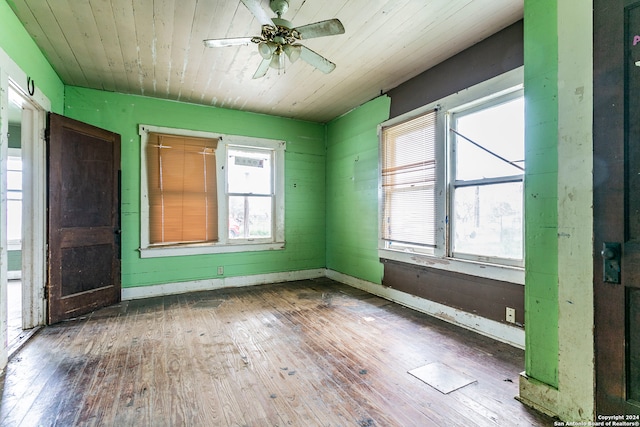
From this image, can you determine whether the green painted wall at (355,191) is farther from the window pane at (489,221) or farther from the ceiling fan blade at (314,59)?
the ceiling fan blade at (314,59)

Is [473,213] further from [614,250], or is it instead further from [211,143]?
[211,143]

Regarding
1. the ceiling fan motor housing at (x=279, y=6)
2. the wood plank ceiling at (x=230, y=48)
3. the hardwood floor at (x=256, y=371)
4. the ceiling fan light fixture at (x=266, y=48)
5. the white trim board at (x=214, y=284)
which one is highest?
the wood plank ceiling at (x=230, y=48)

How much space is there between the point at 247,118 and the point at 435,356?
422 cm

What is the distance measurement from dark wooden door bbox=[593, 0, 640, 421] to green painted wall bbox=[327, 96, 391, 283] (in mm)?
2746

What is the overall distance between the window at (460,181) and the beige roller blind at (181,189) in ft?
8.60

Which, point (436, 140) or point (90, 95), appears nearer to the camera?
point (436, 140)

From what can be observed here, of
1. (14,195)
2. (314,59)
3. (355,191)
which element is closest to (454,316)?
(355,191)

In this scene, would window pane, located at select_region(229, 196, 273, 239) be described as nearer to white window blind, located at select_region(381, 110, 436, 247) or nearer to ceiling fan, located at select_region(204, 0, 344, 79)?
white window blind, located at select_region(381, 110, 436, 247)

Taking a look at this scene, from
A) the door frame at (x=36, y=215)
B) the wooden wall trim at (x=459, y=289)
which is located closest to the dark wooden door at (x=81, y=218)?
the door frame at (x=36, y=215)

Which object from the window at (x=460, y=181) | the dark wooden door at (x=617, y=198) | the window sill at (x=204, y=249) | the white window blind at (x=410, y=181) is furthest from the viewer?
the window sill at (x=204, y=249)

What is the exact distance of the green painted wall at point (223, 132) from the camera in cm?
405

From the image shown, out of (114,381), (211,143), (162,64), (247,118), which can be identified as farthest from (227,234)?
(114,381)

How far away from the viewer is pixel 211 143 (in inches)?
179

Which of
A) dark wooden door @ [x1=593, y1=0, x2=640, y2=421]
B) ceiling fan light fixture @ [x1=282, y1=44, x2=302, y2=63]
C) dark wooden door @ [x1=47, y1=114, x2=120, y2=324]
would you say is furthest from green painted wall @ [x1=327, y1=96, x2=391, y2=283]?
dark wooden door @ [x1=47, y1=114, x2=120, y2=324]
